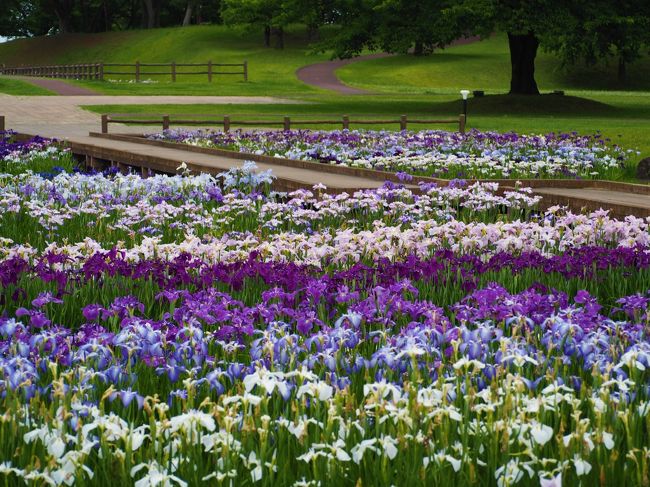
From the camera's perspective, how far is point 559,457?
3.53m

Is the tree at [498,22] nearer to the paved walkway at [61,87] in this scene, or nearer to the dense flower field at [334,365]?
the paved walkway at [61,87]

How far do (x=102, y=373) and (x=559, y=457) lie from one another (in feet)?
5.79

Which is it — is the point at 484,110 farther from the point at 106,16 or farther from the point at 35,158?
the point at 106,16

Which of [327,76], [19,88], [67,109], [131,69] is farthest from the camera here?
[131,69]

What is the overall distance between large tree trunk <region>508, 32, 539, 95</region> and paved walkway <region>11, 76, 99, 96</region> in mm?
18390

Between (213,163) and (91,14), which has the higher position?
(91,14)

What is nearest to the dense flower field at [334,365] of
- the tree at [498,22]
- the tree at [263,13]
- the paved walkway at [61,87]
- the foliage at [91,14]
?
the tree at [498,22]

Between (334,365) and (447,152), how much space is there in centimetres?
1436

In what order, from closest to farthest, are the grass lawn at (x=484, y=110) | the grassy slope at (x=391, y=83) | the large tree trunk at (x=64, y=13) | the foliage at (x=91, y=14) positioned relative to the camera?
the grass lawn at (x=484, y=110), the grassy slope at (x=391, y=83), the foliage at (x=91, y=14), the large tree trunk at (x=64, y=13)

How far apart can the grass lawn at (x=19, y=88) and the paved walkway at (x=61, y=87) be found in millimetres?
561

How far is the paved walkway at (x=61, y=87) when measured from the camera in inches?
1815

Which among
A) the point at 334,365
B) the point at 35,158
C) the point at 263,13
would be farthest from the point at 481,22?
the point at 334,365

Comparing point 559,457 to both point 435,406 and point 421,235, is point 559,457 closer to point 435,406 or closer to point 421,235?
point 435,406

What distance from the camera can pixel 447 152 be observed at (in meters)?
18.3
